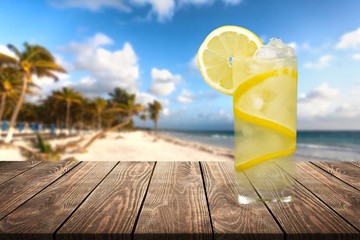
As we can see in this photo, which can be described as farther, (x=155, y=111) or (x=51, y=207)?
(x=155, y=111)

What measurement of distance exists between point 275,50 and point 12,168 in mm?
1576

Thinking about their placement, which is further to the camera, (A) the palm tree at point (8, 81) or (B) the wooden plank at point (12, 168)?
(A) the palm tree at point (8, 81)

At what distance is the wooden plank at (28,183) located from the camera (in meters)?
1.21

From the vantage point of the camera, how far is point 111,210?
109 centimetres

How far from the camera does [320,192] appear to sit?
135 centimetres

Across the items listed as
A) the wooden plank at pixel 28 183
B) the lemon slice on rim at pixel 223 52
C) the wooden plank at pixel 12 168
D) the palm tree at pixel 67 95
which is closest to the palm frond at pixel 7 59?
the palm tree at pixel 67 95

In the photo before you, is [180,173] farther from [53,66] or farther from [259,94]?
[53,66]

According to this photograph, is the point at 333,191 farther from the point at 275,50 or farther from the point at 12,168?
the point at 12,168

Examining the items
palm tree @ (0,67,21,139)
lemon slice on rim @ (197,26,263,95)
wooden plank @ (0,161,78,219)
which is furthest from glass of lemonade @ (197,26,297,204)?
palm tree @ (0,67,21,139)

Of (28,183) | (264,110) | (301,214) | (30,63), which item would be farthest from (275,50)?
(30,63)

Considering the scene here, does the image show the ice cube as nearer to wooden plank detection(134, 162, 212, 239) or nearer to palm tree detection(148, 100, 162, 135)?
wooden plank detection(134, 162, 212, 239)

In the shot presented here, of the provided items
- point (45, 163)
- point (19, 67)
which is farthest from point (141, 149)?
point (45, 163)

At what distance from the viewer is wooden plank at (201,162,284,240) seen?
2.85 feet

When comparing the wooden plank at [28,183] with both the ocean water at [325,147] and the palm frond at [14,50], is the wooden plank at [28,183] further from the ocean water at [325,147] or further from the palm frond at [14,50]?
the palm frond at [14,50]
